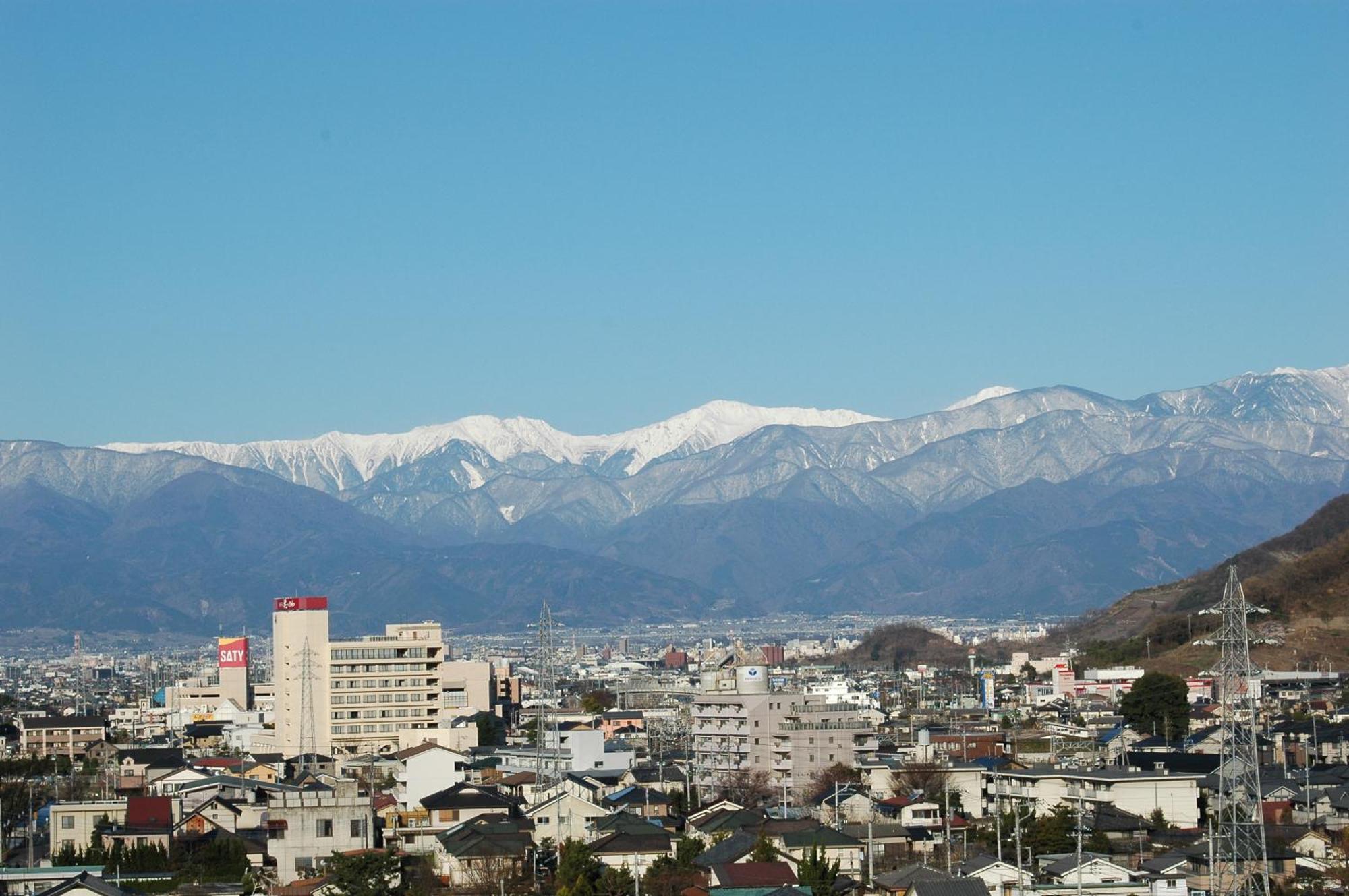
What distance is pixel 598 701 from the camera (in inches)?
3319

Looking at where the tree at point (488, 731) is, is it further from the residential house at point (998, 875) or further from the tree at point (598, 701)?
the residential house at point (998, 875)

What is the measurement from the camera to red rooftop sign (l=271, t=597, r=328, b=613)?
64500mm

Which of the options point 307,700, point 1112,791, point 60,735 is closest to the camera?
point 1112,791

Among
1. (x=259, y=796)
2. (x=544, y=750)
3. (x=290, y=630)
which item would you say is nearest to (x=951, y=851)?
(x=259, y=796)

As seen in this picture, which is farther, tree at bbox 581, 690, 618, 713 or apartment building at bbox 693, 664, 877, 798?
tree at bbox 581, 690, 618, 713

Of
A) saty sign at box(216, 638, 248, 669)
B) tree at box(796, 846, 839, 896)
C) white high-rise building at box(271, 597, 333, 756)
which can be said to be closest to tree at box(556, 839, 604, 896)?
tree at box(796, 846, 839, 896)

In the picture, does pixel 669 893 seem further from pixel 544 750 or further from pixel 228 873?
pixel 544 750

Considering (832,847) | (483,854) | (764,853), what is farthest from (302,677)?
(764,853)

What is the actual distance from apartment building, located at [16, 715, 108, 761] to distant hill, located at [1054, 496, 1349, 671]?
114ft

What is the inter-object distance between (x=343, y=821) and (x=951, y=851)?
9.89m

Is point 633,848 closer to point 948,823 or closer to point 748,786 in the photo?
point 948,823

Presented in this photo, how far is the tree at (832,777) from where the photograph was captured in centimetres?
4431

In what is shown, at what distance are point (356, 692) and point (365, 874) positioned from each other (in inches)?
1273

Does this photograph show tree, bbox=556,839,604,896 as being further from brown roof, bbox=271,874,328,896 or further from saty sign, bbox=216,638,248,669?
saty sign, bbox=216,638,248,669
